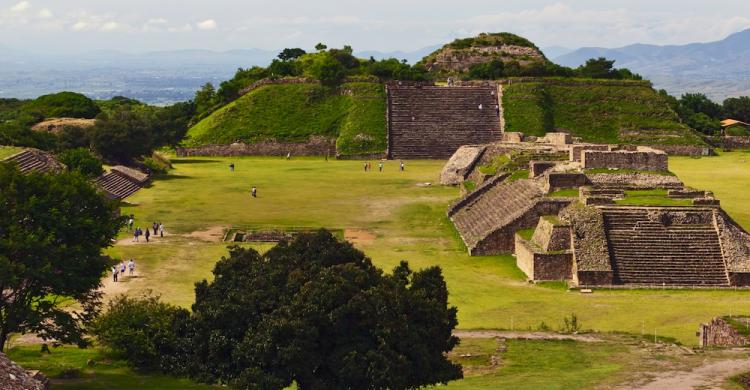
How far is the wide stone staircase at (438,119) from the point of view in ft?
295

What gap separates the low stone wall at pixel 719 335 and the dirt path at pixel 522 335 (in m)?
3.28

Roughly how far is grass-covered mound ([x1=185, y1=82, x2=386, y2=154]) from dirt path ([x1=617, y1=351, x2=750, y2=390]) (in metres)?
62.7

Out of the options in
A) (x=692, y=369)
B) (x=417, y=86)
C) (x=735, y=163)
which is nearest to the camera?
(x=692, y=369)

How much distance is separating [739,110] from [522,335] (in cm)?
9099

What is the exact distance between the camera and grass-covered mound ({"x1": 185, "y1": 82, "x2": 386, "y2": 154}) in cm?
9244

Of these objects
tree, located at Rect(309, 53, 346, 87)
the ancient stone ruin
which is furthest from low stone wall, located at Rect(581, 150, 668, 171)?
tree, located at Rect(309, 53, 346, 87)

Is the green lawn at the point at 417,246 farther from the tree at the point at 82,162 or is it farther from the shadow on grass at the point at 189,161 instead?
the tree at the point at 82,162

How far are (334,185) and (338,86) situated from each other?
34860mm

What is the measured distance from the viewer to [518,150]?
6700 cm

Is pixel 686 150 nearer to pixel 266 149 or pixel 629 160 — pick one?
pixel 266 149

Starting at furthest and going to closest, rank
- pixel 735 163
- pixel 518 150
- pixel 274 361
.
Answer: pixel 735 163
pixel 518 150
pixel 274 361

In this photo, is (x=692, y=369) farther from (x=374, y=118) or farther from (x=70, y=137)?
(x=374, y=118)

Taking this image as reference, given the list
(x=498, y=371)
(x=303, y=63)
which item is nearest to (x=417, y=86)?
(x=303, y=63)

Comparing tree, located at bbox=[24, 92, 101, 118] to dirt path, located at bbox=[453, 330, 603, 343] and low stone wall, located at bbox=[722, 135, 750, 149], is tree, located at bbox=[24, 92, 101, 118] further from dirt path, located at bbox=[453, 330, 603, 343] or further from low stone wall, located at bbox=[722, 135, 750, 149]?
dirt path, located at bbox=[453, 330, 603, 343]
